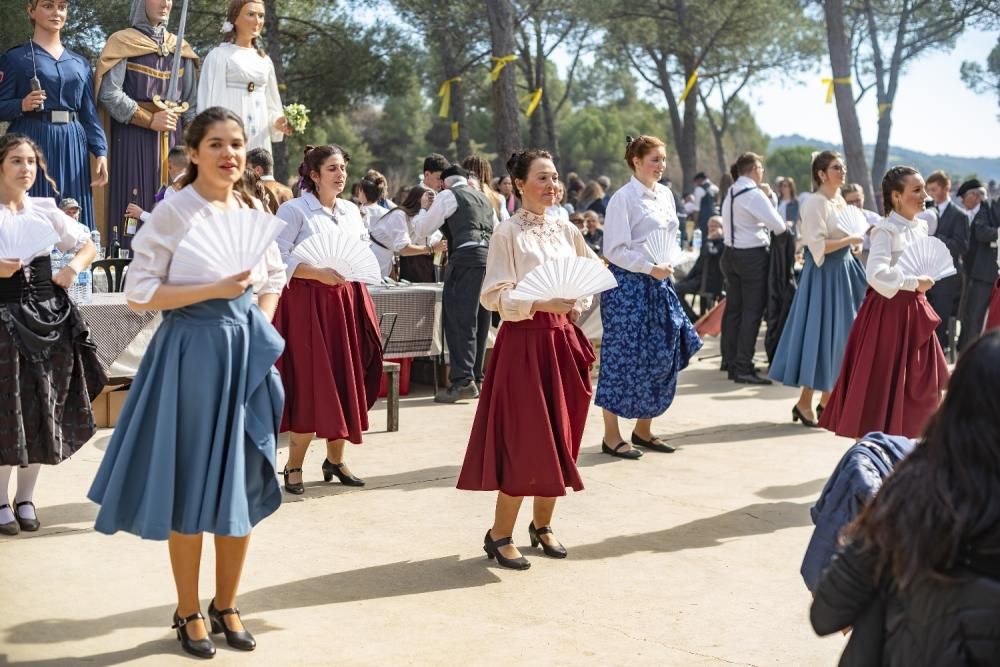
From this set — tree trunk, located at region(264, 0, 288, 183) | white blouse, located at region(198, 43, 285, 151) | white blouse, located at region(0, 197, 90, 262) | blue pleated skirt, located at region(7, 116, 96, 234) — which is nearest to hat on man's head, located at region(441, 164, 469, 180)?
white blouse, located at region(198, 43, 285, 151)

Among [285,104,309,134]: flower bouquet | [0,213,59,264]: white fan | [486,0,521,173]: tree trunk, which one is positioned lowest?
[0,213,59,264]: white fan

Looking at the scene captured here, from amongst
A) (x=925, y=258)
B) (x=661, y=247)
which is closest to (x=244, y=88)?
(x=661, y=247)

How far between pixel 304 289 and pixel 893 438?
3.50 m

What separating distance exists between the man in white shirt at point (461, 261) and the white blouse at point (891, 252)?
3.25m

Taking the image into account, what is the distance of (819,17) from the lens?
1293 inches

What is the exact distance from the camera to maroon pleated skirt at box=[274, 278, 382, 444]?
584cm

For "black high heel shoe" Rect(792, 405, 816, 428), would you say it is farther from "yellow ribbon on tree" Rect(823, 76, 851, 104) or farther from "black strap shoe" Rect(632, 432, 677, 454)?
"yellow ribbon on tree" Rect(823, 76, 851, 104)

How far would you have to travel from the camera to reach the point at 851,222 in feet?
25.6

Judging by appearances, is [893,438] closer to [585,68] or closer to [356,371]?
[356,371]

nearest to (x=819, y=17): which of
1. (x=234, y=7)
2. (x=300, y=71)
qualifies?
(x=300, y=71)

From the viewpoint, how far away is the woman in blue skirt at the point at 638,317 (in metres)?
6.82

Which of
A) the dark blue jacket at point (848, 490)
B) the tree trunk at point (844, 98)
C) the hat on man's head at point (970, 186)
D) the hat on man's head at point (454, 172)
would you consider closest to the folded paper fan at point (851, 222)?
the hat on man's head at point (454, 172)

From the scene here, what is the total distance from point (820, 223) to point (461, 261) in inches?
97.1

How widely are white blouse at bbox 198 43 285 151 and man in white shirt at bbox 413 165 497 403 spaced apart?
1.23 meters
